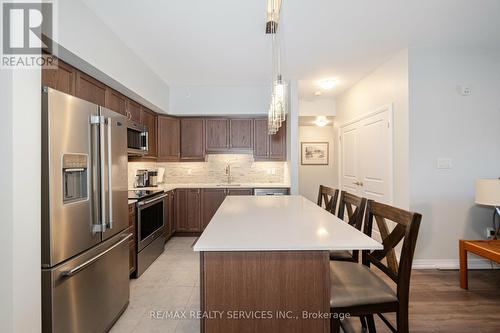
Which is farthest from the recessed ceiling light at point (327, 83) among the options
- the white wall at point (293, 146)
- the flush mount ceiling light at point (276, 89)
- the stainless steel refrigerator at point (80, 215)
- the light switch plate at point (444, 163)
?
the stainless steel refrigerator at point (80, 215)

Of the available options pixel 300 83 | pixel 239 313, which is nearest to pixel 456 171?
pixel 300 83

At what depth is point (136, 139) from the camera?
3.28 meters

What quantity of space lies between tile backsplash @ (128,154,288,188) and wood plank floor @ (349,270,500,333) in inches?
106

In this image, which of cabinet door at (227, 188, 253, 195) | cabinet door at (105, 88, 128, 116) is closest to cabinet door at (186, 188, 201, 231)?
cabinet door at (227, 188, 253, 195)

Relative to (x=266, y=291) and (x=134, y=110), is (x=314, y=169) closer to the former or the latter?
(x=134, y=110)

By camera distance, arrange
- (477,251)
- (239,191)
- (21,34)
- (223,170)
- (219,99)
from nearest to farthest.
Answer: (21,34)
(477,251)
(239,191)
(219,99)
(223,170)

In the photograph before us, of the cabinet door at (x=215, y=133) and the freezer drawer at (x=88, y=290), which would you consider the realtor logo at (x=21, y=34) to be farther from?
the cabinet door at (x=215, y=133)

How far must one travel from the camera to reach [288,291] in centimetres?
128

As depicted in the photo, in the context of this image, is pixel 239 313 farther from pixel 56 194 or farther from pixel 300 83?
pixel 300 83

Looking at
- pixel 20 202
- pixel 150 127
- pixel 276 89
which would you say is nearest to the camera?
pixel 20 202

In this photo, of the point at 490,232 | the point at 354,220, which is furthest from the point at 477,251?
the point at 354,220

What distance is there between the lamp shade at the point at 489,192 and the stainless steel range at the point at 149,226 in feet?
11.8

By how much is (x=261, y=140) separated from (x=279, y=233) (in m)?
3.28

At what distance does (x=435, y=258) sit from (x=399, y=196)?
81 centimetres
